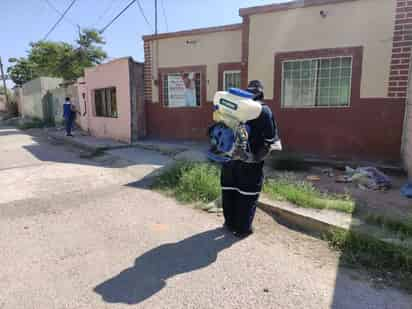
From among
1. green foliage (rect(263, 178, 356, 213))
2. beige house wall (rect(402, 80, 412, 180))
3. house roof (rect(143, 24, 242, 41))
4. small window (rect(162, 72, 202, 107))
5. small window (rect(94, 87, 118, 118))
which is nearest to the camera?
green foliage (rect(263, 178, 356, 213))

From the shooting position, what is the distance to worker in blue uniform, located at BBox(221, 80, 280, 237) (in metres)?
3.28

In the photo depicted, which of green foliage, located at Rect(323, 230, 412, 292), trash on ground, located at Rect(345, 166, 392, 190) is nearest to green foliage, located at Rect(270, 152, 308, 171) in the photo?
trash on ground, located at Rect(345, 166, 392, 190)

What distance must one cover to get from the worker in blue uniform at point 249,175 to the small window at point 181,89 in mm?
6486

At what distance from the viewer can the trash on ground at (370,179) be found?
5.27 metres

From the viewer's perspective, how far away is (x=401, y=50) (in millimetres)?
6254

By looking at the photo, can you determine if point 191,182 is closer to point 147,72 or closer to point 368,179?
point 368,179

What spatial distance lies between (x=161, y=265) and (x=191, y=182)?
7.57 feet

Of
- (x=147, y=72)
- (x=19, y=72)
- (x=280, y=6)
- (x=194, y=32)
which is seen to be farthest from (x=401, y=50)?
(x=19, y=72)

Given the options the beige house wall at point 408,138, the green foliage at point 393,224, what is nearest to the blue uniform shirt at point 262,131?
the green foliage at point 393,224

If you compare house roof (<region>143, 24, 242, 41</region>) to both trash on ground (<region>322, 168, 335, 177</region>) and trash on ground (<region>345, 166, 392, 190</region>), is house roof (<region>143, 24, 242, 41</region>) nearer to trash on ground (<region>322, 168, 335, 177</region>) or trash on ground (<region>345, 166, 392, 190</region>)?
trash on ground (<region>322, 168, 335, 177</region>)

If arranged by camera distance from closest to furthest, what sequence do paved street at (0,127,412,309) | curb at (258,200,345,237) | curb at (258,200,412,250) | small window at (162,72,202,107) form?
paved street at (0,127,412,309)
curb at (258,200,412,250)
curb at (258,200,345,237)
small window at (162,72,202,107)

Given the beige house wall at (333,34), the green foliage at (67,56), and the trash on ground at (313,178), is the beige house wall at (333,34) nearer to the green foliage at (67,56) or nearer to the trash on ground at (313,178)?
the trash on ground at (313,178)

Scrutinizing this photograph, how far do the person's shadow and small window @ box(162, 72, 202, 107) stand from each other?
6.78 metres

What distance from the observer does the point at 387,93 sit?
6.49 m
